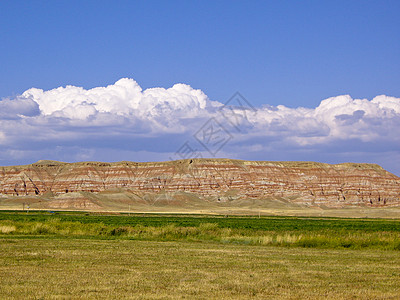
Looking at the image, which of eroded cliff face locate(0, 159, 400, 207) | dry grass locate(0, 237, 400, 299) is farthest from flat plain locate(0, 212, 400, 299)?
eroded cliff face locate(0, 159, 400, 207)

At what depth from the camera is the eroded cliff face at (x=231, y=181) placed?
18550 centimetres

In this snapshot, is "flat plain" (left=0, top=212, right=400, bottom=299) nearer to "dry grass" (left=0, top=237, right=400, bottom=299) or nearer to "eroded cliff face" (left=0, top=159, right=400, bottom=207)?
"dry grass" (left=0, top=237, right=400, bottom=299)

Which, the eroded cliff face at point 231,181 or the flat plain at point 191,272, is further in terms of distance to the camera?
the eroded cliff face at point 231,181

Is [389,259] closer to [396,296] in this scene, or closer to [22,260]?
[396,296]

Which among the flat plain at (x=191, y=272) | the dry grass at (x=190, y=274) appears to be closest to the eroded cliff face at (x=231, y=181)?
the flat plain at (x=191, y=272)

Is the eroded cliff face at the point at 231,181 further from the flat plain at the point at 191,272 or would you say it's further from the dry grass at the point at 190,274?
the dry grass at the point at 190,274

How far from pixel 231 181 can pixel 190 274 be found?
171567mm

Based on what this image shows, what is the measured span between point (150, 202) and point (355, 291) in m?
158

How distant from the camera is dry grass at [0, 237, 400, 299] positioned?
1633 centimetres

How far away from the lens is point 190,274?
65.9 feet

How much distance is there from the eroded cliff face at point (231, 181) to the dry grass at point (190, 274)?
15397 centimetres

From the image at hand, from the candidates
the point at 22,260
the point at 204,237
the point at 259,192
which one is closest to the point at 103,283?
the point at 22,260

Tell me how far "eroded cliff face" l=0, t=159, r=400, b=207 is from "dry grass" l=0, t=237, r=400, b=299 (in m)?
154

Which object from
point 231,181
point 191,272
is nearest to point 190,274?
point 191,272
